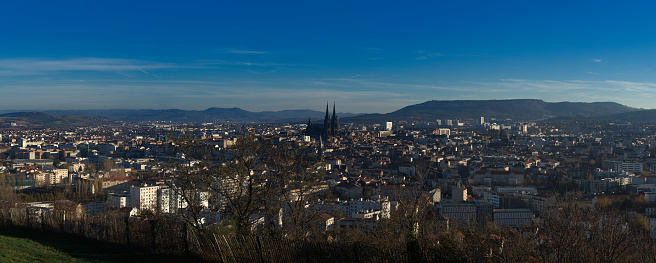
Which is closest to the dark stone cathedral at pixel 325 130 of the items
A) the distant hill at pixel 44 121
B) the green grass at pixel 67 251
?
the green grass at pixel 67 251

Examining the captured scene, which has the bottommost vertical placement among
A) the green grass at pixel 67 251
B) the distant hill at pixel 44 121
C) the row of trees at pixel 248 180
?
the distant hill at pixel 44 121

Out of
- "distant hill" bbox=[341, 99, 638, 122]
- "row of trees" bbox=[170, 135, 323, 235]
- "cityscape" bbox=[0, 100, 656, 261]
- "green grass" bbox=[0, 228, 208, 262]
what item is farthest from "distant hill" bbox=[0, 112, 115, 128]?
"row of trees" bbox=[170, 135, 323, 235]

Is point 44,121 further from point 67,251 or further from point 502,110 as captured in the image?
point 67,251

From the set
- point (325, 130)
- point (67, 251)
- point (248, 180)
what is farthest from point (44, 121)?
point (248, 180)

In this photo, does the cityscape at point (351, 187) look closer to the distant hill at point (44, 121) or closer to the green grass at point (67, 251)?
the green grass at point (67, 251)

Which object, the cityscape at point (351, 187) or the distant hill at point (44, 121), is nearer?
the cityscape at point (351, 187)

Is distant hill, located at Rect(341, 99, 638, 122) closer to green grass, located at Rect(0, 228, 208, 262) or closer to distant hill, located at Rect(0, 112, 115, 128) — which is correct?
distant hill, located at Rect(0, 112, 115, 128)

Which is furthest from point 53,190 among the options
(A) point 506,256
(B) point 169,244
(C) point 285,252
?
(A) point 506,256
